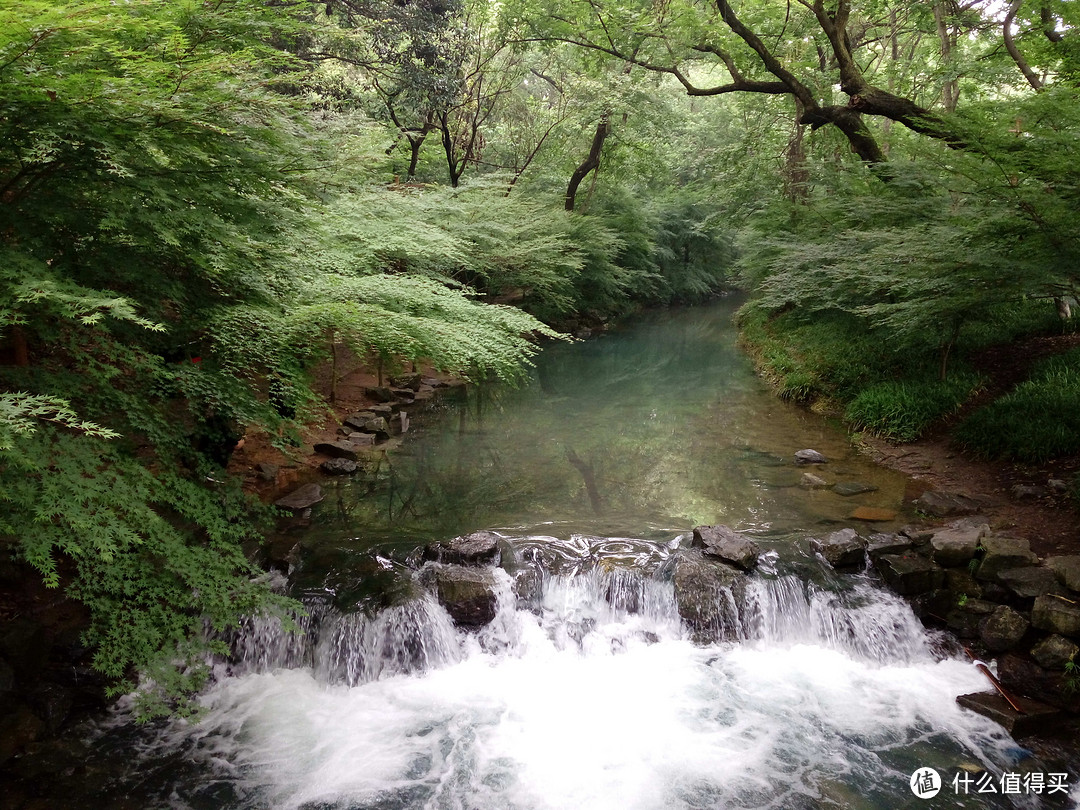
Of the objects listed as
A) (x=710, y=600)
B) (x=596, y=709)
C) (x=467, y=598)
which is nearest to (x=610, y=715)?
(x=596, y=709)

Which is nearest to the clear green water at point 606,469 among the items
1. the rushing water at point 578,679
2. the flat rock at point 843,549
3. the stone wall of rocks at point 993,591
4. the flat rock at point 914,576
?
the rushing water at point 578,679

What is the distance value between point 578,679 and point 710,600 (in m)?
1.54

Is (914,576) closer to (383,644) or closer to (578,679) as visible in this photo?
(578,679)

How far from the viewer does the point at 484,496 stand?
882cm

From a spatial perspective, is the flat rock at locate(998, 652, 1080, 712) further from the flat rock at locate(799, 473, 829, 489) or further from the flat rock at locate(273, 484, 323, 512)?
the flat rock at locate(273, 484, 323, 512)

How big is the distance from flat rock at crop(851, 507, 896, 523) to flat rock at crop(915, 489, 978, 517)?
0.37 m

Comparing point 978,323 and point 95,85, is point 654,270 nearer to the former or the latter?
point 978,323

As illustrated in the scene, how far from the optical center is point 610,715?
5562 mm

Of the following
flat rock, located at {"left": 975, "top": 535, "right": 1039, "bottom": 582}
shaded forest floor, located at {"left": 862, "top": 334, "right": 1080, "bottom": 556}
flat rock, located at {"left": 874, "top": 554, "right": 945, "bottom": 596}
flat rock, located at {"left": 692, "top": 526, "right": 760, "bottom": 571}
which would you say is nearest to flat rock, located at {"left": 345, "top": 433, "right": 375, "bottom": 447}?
flat rock, located at {"left": 692, "top": 526, "right": 760, "bottom": 571}

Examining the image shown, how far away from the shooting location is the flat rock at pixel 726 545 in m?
6.71

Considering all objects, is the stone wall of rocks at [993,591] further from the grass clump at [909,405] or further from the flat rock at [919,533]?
the grass clump at [909,405]

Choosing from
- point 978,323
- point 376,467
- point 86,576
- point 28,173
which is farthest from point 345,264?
point 978,323

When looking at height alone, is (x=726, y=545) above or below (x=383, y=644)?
above

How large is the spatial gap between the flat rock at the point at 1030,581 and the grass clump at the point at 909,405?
4.09 metres
